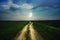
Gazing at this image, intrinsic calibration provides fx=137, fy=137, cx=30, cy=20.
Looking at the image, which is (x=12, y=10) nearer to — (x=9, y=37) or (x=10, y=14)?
(x=10, y=14)

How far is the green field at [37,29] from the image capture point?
1989 millimetres

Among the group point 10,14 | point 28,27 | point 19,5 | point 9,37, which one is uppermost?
point 19,5

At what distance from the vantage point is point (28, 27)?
200 centimetres

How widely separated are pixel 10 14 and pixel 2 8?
5.9 inches

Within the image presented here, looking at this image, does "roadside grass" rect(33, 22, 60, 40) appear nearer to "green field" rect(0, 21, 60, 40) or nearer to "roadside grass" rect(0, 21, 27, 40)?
"green field" rect(0, 21, 60, 40)

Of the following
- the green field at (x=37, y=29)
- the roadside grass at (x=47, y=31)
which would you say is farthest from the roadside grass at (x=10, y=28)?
the roadside grass at (x=47, y=31)

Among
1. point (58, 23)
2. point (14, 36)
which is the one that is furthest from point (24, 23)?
point (58, 23)

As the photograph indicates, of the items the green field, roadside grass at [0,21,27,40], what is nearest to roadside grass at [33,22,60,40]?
the green field

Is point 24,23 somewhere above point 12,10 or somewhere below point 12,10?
below

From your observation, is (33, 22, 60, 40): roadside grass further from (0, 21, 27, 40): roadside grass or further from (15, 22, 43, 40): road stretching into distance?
(0, 21, 27, 40): roadside grass

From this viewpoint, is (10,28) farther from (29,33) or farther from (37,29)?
(37,29)

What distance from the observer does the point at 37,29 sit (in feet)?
6.61

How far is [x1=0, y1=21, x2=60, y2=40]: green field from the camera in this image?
1.99 m

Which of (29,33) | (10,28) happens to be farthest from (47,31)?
(10,28)
